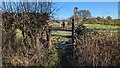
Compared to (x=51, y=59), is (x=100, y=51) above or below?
above

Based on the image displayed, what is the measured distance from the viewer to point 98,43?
7.46 m

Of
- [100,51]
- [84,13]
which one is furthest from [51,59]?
[84,13]

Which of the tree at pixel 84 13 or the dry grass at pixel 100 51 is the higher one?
the tree at pixel 84 13

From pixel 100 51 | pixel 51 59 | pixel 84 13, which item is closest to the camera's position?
pixel 100 51

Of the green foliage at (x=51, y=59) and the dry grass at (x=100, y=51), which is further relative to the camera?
the green foliage at (x=51, y=59)

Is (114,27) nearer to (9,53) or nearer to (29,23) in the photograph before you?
(29,23)

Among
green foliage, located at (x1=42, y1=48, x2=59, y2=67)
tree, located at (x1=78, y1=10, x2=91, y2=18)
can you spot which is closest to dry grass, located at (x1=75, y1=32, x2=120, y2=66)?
green foliage, located at (x1=42, y1=48, x2=59, y2=67)

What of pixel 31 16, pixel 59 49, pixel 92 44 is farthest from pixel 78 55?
pixel 31 16

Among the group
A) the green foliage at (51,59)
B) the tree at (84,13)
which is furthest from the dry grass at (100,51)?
the tree at (84,13)

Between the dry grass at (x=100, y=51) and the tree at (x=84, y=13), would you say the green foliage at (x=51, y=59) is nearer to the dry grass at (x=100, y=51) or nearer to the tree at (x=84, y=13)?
the dry grass at (x=100, y=51)

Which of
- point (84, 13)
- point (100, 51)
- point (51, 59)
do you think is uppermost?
point (84, 13)

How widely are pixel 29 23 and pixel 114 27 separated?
2707 millimetres

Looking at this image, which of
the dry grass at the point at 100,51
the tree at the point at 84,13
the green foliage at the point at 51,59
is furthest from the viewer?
the tree at the point at 84,13

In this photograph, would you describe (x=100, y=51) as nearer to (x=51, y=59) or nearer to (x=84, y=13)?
(x=51, y=59)
